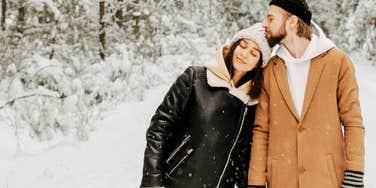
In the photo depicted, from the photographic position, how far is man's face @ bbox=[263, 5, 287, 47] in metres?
3.10

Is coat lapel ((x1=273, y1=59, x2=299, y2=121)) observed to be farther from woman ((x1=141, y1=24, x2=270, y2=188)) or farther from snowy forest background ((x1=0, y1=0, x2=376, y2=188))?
snowy forest background ((x1=0, y1=0, x2=376, y2=188))

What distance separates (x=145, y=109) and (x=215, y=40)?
33.2 ft

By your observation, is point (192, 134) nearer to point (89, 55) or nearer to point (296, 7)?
point (296, 7)

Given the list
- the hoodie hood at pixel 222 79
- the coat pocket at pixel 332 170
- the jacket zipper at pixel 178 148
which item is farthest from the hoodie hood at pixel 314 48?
the jacket zipper at pixel 178 148

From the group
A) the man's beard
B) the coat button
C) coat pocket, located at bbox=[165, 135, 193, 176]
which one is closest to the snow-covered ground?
coat pocket, located at bbox=[165, 135, 193, 176]

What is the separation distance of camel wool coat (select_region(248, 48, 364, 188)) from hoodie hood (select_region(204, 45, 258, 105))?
0.53 feet

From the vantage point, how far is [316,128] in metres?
2.95

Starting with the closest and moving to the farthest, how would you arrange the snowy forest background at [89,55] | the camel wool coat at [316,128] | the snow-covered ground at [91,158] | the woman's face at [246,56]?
the camel wool coat at [316,128]
the woman's face at [246,56]
the snow-covered ground at [91,158]
the snowy forest background at [89,55]

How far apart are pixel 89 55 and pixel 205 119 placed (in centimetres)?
1315

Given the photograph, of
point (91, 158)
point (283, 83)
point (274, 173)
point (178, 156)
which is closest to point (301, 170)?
point (274, 173)

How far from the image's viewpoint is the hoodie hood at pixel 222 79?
2.94 metres

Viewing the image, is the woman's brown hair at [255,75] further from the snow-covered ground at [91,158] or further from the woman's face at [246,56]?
the snow-covered ground at [91,158]

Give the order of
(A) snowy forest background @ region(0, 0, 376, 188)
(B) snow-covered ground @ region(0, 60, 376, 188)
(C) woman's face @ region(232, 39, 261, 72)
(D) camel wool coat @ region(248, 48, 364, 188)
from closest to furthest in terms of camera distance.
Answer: (D) camel wool coat @ region(248, 48, 364, 188) → (C) woman's face @ region(232, 39, 261, 72) → (B) snow-covered ground @ region(0, 60, 376, 188) → (A) snowy forest background @ region(0, 0, 376, 188)

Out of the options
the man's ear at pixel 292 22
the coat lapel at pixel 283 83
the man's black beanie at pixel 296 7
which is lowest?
A: the coat lapel at pixel 283 83
